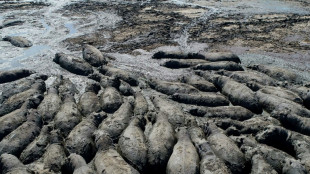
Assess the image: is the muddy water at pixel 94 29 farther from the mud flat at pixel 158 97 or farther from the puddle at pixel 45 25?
the mud flat at pixel 158 97

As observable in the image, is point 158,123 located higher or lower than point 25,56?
higher

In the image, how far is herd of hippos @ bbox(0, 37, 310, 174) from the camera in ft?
28.6

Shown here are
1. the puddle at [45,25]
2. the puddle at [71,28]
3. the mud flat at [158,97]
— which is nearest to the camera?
the mud flat at [158,97]

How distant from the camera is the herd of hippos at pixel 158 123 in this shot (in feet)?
28.6

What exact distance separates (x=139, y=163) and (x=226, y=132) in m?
3.90

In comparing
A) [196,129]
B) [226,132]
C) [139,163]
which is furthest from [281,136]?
[139,163]

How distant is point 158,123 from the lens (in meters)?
10.7

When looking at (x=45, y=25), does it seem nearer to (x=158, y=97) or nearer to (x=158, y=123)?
(x=158, y=97)

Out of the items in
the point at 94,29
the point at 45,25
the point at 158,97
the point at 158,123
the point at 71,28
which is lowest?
the point at 45,25

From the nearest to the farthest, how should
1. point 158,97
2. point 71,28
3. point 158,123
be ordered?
1. point 158,123
2. point 158,97
3. point 71,28

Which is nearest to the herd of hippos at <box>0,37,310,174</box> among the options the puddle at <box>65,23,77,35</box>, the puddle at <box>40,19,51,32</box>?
the puddle at <box>65,23,77,35</box>

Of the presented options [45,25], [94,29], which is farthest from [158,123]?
[45,25]

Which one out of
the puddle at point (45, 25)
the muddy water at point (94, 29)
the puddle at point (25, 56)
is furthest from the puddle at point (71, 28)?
the puddle at point (25, 56)

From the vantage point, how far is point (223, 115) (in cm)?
1195
